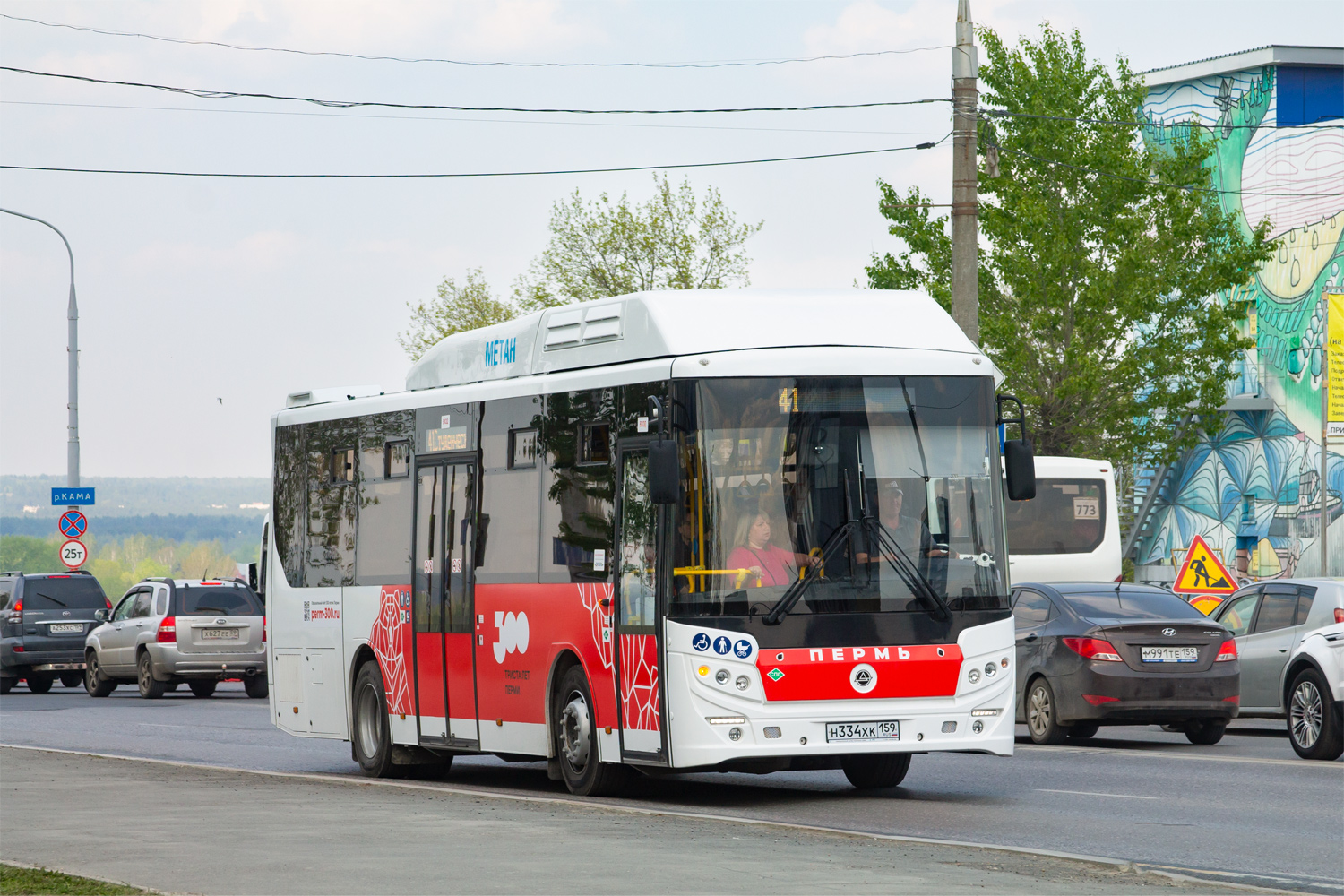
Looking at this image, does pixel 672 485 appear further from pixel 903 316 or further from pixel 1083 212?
pixel 1083 212

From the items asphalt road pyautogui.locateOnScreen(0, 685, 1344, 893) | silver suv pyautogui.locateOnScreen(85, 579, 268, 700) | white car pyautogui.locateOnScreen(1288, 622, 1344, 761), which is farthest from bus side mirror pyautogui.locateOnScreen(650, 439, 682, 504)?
silver suv pyautogui.locateOnScreen(85, 579, 268, 700)

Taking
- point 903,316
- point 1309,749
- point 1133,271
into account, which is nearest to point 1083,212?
point 1133,271

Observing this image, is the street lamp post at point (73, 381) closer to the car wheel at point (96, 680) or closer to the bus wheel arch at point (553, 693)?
the car wheel at point (96, 680)

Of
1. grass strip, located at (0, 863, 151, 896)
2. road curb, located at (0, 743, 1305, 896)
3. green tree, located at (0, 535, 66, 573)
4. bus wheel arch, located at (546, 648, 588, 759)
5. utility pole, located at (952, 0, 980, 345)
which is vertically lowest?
road curb, located at (0, 743, 1305, 896)

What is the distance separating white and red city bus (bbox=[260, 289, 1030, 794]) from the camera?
42.8ft

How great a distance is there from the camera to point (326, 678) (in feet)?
59.2

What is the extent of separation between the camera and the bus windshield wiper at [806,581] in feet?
42.7

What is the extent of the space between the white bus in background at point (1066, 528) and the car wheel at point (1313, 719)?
12.5 meters

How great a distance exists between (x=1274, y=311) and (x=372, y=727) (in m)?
45.6

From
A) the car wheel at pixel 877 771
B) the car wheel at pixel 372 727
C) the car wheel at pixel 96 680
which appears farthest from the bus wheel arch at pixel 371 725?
the car wheel at pixel 96 680

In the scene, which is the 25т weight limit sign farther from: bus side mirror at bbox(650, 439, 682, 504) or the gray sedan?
bus side mirror at bbox(650, 439, 682, 504)

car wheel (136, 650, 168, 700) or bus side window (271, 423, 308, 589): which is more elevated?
bus side window (271, 423, 308, 589)

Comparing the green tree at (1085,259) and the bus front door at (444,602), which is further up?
the green tree at (1085,259)

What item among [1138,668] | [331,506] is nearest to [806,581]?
[331,506]
